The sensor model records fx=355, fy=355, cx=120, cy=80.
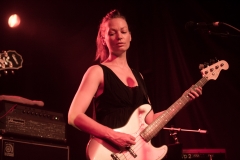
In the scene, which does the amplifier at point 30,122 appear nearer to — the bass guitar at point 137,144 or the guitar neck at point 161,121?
the bass guitar at point 137,144

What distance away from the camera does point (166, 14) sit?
15.9 ft

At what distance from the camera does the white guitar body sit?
7.31 ft

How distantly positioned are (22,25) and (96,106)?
3304mm

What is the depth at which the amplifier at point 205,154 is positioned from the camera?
11.6ft

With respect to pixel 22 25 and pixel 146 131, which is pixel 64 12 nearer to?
pixel 22 25

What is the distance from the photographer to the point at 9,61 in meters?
4.70

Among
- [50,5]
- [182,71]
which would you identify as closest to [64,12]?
[50,5]

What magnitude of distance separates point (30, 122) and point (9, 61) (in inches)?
55.2

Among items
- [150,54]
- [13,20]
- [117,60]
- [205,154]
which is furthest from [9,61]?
[205,154]

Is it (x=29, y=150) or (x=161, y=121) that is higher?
(x=161, y=121)

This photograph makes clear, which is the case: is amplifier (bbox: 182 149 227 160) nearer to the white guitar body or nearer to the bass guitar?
the bass guitar

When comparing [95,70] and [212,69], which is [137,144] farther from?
[212,69]

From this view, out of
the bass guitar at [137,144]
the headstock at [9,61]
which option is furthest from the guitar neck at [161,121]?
the headstock at [9,61]

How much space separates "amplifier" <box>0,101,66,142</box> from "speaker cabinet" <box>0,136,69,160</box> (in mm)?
90
